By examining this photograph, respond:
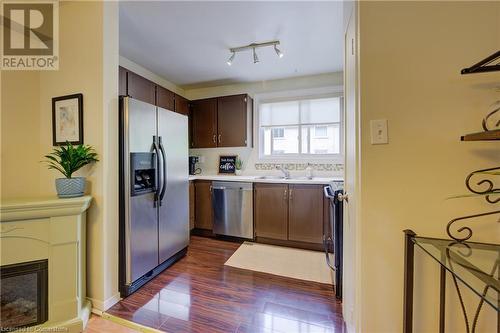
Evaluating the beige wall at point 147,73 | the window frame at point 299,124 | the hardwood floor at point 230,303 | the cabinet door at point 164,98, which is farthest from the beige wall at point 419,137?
the beige wall at point 147,73

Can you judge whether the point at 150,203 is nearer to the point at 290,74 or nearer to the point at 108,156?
the point at 108,156

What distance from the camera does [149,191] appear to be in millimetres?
2018

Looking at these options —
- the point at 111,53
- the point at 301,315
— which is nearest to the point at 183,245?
the point at 301,315

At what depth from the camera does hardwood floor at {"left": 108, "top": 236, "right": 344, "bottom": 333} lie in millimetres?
1517

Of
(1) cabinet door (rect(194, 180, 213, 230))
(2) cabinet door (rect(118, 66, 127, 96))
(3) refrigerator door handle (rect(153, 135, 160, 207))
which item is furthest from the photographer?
(1) cabinet door (rect(194, 180, 213, 230))

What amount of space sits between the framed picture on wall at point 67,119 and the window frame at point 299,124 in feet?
7.98

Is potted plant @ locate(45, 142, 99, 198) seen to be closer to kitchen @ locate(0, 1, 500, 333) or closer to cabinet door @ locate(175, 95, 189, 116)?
kitchen @ locate(0, 1, 500, 333)

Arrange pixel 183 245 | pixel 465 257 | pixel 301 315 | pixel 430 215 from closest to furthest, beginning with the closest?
1. pixel 465 257
2. pixel 430 215
3. pixel 301 315
4. pixel 183 245

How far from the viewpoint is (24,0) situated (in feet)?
5.58

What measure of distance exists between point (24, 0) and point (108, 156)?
1.42 meters

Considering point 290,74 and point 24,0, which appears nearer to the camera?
point 24,0

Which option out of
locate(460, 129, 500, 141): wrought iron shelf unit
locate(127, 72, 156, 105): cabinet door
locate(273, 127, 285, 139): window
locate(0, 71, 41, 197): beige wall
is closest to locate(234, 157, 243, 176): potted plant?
locate(273, 127, 285, 139): window

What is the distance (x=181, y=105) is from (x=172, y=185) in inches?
66.8

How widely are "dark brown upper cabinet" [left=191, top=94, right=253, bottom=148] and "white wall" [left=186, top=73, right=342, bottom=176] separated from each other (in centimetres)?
25
